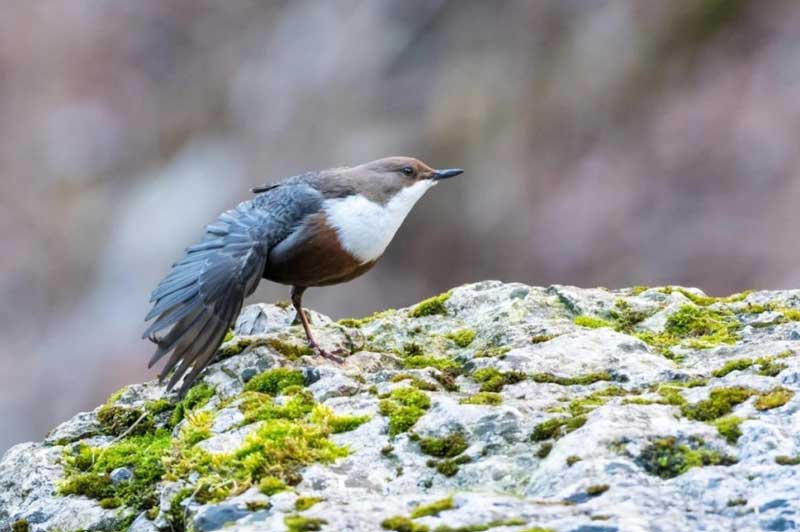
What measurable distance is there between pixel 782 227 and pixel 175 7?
13587 mm

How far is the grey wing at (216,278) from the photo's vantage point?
6246mm

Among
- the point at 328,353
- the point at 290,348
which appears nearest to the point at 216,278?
the point at 290,348

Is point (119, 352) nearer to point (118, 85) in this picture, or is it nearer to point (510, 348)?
point (118, 85)

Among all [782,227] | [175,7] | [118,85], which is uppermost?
[175,7]

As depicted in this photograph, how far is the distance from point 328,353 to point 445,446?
179 cm

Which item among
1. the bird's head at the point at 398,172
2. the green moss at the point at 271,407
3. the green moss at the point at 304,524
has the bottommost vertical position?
the green moss at the point at 304,524

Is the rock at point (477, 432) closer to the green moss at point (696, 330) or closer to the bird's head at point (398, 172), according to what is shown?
the green moss at point (696, 330)

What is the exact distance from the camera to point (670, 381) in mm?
5227

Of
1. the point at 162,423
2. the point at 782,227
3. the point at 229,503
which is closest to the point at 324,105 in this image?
the point at 782,227

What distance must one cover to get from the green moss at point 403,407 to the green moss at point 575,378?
1.96ft

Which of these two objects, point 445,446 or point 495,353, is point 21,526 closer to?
point 445,446

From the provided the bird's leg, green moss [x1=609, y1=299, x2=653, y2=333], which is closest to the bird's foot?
the bird's leg

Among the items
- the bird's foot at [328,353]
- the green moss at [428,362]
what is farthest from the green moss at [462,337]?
the bird's foot at [328,353]

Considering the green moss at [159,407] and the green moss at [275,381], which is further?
the green moss at [159,407]
